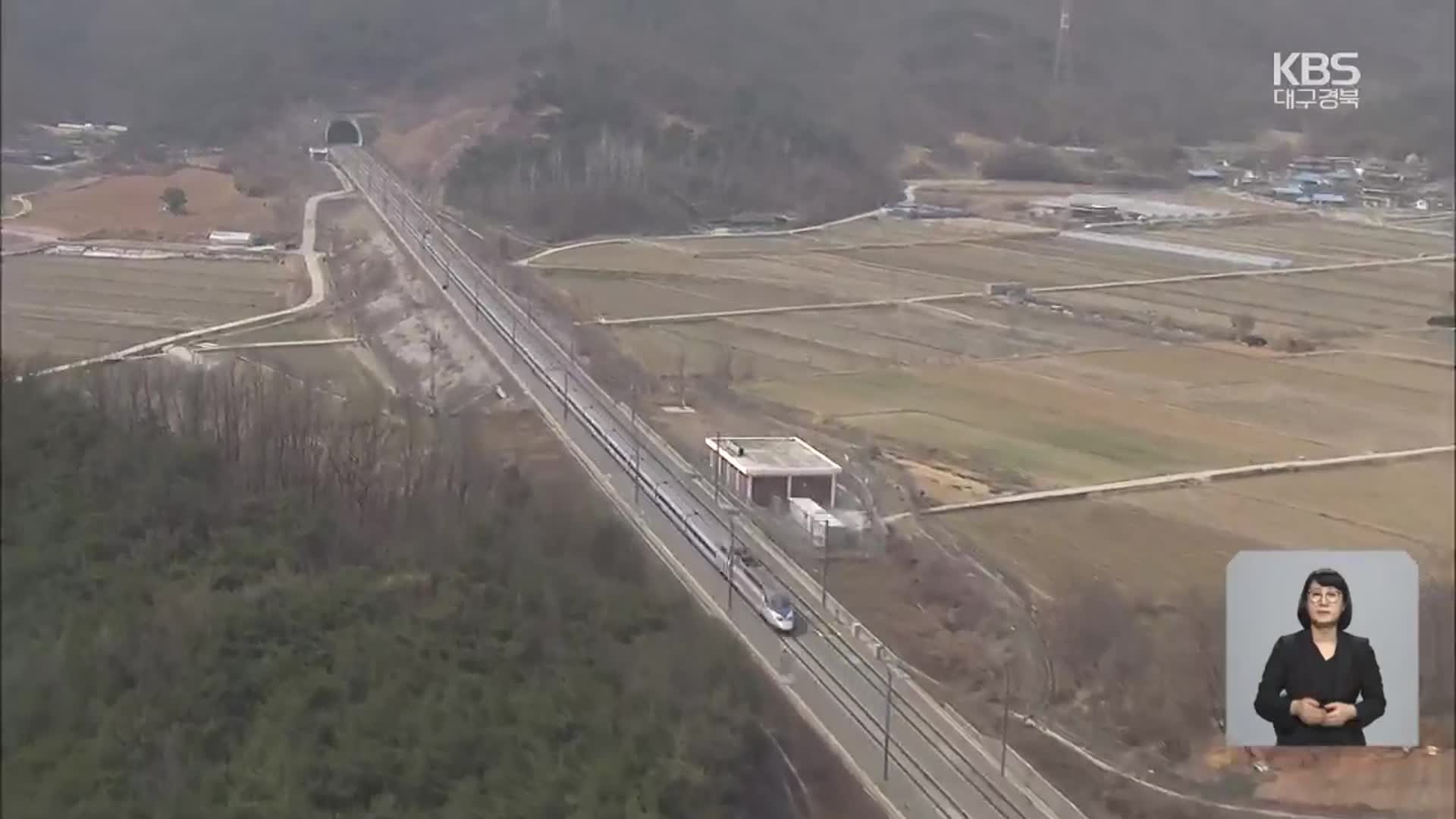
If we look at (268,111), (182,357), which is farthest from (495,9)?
(182,357)

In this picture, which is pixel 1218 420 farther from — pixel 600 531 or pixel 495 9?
pixel 495 9

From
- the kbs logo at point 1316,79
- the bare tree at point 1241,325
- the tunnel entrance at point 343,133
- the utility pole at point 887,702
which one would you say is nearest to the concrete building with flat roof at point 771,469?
the utility pole at point 887,702

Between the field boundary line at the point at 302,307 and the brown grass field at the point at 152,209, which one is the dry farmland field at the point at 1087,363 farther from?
the brown grass field at the point at 152,209

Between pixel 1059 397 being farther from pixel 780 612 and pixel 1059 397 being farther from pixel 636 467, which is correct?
pixel 780 612

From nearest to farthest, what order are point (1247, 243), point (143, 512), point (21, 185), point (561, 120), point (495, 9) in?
point (21, 185) < point (143, 512) < point (1247, 243) < point (495, 9) < point (561, 120)

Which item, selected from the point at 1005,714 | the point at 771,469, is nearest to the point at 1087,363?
the point at 771,469
